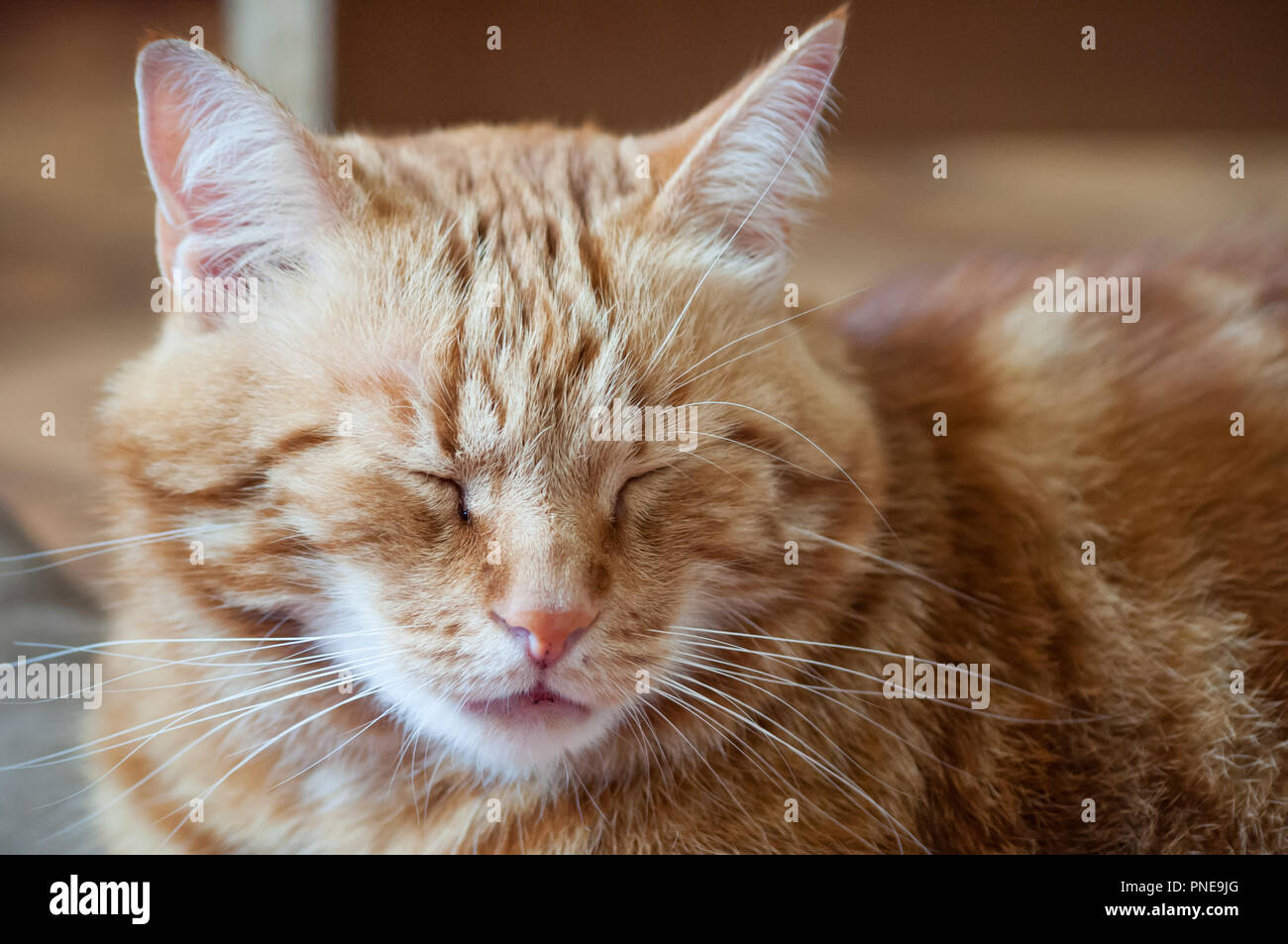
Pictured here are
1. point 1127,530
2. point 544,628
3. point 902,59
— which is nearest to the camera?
point 544,628

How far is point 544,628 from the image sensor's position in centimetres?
81

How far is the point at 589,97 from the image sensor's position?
158 cm

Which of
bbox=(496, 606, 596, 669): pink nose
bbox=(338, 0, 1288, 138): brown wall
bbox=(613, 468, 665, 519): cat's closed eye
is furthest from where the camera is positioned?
bbox=(338, 0, 1288, 138): brown wall

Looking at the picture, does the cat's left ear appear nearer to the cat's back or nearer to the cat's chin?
the cat's back

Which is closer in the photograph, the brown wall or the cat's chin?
the cat's chin

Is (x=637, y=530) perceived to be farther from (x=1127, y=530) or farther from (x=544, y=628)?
(x=1127, y=530)

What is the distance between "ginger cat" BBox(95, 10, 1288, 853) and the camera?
2.86 feet

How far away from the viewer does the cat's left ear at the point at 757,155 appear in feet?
3.08

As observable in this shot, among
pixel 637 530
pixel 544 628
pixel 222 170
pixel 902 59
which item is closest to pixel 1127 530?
pixel 637 530

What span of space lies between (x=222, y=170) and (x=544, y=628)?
52 cm

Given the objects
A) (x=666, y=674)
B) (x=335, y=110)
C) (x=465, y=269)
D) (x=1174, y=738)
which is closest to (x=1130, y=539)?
(x=1174, y=738)

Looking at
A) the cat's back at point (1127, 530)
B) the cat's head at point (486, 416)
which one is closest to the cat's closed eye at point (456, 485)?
the cat's head at point (486, 416)

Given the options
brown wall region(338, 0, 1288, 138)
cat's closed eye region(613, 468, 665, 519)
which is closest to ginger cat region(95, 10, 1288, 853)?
cat's closed eye region(613, 468, 665, 519)
